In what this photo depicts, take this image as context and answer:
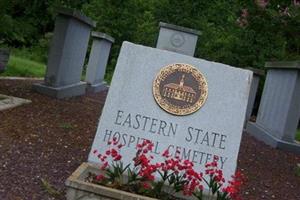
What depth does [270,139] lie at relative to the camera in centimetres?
1045

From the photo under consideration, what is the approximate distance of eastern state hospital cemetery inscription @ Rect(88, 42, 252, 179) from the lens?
5.66m

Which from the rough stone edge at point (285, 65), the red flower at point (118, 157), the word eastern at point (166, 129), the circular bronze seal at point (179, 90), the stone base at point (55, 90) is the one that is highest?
the rough stone edge at point (285, 65)

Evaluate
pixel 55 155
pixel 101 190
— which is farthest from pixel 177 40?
pixel 101 190

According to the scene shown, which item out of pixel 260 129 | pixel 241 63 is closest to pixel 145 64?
pixel 260 129

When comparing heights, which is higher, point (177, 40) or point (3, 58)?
point (177, 40)

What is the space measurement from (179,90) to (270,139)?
511 cm

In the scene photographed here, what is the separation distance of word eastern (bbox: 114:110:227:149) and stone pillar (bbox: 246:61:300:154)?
15.1 ft

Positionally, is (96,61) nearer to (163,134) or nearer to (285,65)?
(285,65)

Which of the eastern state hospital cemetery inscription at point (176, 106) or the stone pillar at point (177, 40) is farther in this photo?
the stone pillar at point (177, 40)

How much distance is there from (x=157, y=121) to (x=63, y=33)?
511cm

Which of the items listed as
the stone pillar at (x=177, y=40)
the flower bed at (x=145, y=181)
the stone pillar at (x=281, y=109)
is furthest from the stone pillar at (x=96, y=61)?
the flower bed at (x=145, y=181)

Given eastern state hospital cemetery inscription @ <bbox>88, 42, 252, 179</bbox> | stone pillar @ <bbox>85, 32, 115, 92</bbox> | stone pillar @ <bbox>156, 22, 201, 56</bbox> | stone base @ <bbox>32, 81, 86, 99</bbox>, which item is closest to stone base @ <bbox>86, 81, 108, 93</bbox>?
stone pillar @ <bbox>85, 32, 115, 92</bbox>

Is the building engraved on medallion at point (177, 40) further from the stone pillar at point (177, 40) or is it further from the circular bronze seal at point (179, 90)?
the circular bronze seal at point (179, 90)

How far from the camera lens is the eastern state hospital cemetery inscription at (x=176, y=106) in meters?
5.66
